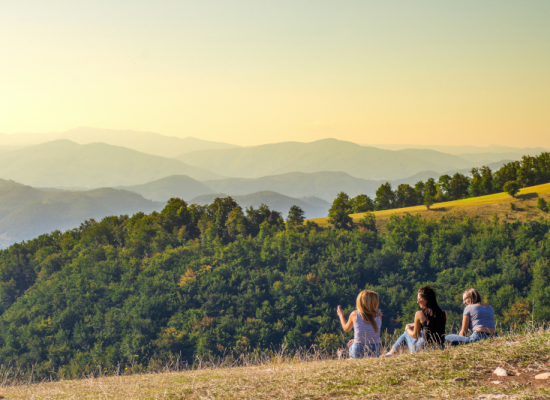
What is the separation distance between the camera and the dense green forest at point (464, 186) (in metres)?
74.4

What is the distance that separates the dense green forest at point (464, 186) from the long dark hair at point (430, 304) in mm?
69704

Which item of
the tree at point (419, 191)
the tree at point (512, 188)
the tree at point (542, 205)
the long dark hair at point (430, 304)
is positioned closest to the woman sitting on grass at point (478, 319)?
the long dark hair at point (430, 304)

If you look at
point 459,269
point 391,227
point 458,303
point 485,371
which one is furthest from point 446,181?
point 485,371

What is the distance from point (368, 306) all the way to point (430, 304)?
1.10 metres

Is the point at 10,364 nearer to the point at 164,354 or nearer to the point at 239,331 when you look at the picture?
the point at 164,354

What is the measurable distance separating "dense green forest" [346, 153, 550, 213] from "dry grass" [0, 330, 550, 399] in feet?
232

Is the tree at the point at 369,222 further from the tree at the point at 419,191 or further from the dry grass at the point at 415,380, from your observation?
the dry grass at the point at 415,380

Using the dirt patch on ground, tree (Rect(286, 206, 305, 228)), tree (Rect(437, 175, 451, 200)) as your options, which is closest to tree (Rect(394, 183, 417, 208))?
tree (Rect(437, 175, 451, 200))

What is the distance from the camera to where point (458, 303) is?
51688mm

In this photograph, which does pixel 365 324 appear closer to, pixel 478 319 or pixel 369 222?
pixel 478 319

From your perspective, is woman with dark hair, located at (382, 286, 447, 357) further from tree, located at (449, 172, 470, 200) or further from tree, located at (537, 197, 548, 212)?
tree, located at (449, 172, 470, 200)

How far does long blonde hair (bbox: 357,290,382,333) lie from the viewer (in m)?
7.88

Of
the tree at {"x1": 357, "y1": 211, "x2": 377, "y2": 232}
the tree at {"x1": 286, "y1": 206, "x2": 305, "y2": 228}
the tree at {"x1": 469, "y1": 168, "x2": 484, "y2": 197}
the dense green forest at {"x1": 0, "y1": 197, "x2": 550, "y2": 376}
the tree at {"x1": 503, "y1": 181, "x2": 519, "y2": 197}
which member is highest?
the tree at {"x1": 469, "y1": 168, "x2": 484, "y2": 197}

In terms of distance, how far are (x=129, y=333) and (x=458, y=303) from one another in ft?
130
